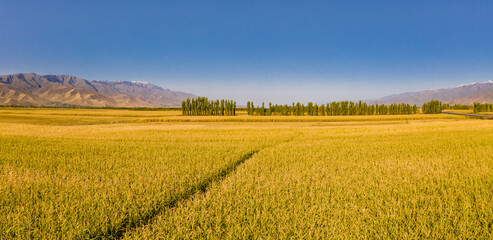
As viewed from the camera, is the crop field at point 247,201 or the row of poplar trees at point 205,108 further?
the row of poplar trees at point 205,108

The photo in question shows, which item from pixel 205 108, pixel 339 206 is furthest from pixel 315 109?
pixel 339 206

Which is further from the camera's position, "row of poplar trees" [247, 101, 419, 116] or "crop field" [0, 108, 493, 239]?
"row of poplar trees" [247, 101, 419, 116]

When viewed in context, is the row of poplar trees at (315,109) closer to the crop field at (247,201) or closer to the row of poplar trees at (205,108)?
the row of poplar trees at (205,108)

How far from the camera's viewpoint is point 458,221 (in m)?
5.41

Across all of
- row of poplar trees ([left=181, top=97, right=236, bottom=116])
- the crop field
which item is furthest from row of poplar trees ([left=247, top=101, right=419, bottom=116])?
the crop field

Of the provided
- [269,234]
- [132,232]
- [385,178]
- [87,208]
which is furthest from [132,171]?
[385,178]

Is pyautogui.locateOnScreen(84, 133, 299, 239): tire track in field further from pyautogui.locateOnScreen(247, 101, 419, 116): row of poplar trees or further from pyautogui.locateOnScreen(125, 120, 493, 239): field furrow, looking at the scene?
pyautogui.locateOnScreen(247, 101, 419, 116): row of poplar trees

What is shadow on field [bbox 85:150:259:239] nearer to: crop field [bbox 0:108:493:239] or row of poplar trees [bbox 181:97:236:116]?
crop field [bbox 0:108:493:239]

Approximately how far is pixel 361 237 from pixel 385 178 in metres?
5.21

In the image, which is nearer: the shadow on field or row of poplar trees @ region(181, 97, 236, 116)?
the shadow on field

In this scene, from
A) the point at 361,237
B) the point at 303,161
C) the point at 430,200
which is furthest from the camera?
the point at 303,161

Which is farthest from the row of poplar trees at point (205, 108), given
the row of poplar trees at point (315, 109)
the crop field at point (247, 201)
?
the crop field at point (247, 201)

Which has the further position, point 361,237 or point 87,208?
point 87,208

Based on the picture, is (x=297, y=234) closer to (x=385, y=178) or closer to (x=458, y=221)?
(x=458, y=221)
